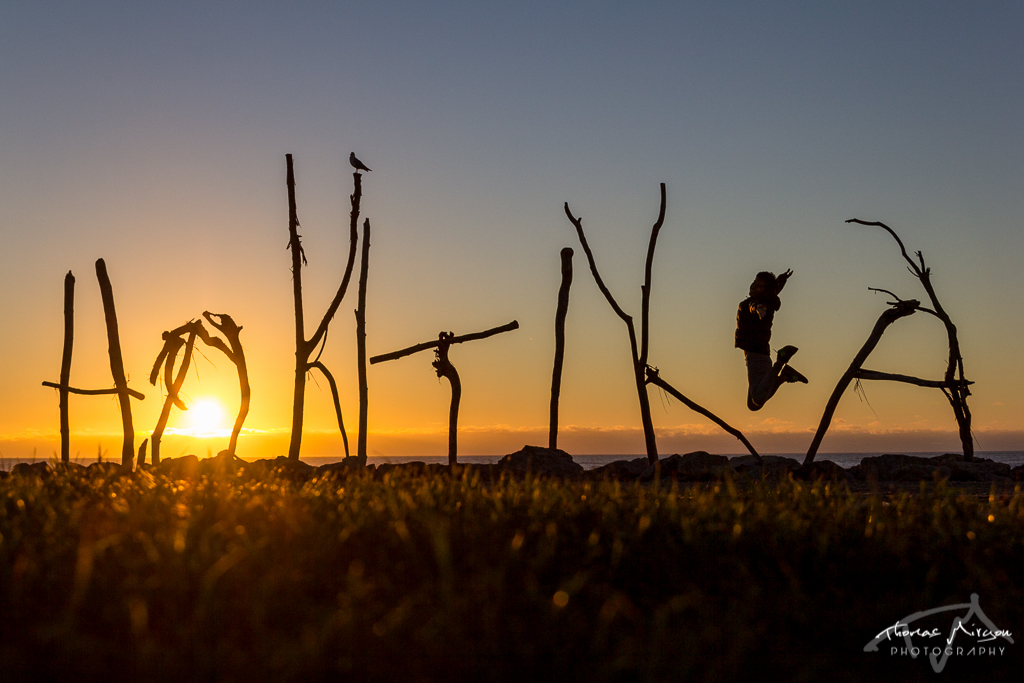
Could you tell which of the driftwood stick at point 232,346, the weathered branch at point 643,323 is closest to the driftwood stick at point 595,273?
the weathered branch at point 643,323

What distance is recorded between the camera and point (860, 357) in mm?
12508

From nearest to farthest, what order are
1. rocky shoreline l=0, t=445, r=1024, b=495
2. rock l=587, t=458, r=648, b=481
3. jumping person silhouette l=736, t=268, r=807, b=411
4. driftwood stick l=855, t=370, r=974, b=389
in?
rocky shoreline l=0, t=445, r=1024, b=495 < jumping person silhouette l=736, t=268, r=807, b=411 < driftwood stick l=855, t=370, r=974, b=389 < rock l=587, t=458, r=648, b=481

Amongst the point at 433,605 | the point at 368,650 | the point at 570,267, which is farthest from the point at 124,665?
the point at 570,267

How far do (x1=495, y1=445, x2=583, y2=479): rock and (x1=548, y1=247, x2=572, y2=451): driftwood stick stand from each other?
1.08m

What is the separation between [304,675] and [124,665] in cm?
62

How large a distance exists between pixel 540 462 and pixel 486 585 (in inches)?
396

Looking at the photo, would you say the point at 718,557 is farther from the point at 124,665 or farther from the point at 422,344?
the point at 422,344

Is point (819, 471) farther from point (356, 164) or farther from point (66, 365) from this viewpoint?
point (66, 365)

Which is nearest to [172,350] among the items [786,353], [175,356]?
[175,356]

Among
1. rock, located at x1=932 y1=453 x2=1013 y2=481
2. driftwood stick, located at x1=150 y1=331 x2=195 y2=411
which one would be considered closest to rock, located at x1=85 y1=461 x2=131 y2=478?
driftwood stick, located at x1=150 y1=331 x2=195 y2=411

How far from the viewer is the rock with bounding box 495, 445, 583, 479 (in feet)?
43.1

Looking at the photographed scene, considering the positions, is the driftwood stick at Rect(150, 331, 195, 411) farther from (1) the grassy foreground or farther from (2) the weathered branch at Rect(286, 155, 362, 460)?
(1) the grassy foreground

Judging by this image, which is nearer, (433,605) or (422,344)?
(433,605)

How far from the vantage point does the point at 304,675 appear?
2.73m
